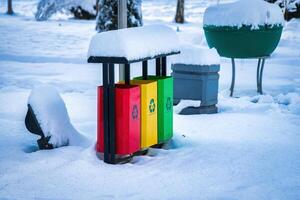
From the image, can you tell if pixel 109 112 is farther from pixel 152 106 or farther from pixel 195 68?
pixel 195 68

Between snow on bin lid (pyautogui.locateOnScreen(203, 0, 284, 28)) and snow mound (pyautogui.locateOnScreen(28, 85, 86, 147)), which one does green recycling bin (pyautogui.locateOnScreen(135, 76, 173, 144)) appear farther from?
snow on bin lid (pyautogui.locateOnScreen(203, 0, 284, 28))

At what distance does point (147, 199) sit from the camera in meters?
4.18

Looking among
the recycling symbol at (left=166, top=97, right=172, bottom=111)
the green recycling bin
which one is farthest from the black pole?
the recycling symbol at (left=166, top=97, right=172, bottom=111)

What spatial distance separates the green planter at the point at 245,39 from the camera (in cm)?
859

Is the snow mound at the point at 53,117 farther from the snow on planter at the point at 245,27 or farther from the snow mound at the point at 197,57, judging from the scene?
the snow on planter at the point at 245,27

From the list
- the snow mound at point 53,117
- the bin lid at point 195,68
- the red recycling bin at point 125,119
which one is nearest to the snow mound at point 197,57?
the bin lid at point 195,68

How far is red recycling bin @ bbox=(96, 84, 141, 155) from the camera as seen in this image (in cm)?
501

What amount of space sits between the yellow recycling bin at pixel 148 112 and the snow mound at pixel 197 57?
1944 millimetres

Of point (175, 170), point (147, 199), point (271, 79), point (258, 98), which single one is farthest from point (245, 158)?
point (271, 79)

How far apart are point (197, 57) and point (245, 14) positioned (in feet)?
5.16

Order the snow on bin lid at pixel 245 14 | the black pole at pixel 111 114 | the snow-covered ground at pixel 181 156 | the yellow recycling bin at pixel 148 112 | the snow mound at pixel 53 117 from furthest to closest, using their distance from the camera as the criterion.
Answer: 1. the snow on bin lid at pixel 245 14
2. the snow mound at pixel 53 117
3. the yellow recycling bin at pixel 148 112
4. the black pole at pixel 111 114
5. the snow-covered ground at pixel 181 156

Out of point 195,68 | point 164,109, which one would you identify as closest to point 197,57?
point 195,68

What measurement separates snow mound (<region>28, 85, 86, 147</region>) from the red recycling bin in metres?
0.59

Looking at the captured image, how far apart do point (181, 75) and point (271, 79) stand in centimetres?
386
